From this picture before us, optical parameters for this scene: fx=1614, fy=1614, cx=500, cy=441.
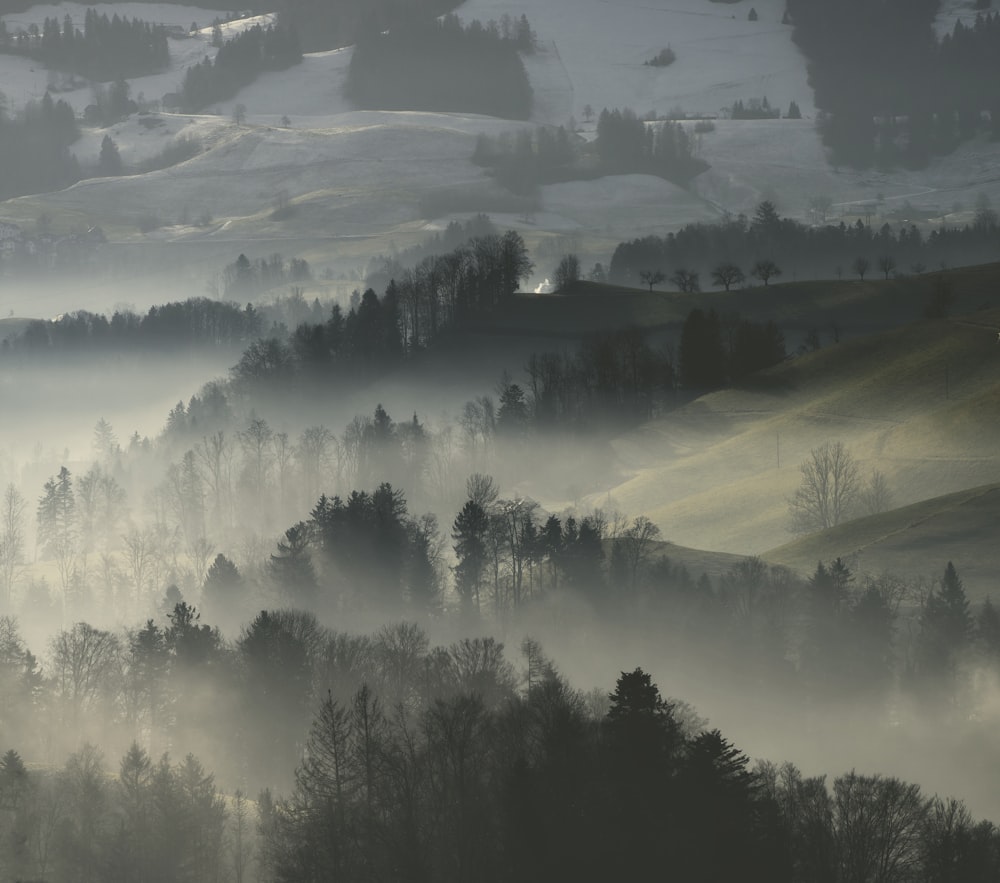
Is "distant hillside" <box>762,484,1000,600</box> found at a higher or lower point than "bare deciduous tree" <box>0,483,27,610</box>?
higher

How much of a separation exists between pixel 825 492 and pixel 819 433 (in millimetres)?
19923

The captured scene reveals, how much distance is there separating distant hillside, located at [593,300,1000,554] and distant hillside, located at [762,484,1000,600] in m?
5.93

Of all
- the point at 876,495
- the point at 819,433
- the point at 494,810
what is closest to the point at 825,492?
the point at 876,495

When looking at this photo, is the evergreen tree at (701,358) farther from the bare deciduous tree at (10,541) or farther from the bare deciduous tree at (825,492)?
the bare deciduous tree at (10,541)

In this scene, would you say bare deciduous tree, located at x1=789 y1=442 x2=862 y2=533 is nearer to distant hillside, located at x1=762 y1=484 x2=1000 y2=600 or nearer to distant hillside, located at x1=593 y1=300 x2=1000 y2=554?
distant hillside, located at x1=593 y1=300 x2=1000 y2=554

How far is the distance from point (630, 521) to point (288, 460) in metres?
52.3

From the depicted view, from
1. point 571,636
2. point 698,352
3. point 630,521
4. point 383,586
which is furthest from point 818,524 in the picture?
point 698,352

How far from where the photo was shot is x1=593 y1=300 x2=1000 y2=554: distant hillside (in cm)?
12812

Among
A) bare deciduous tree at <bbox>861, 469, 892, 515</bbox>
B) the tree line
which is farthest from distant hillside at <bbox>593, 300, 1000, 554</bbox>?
the tree line

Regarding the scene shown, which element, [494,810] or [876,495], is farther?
[876,495]

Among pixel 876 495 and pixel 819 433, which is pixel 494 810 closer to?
pixel 876 495

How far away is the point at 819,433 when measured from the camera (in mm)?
146625

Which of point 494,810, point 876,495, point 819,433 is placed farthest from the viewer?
point 819,433

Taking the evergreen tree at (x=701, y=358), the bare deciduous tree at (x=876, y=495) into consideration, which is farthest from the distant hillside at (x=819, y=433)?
the evergreen tree at (x=701, y=358)
